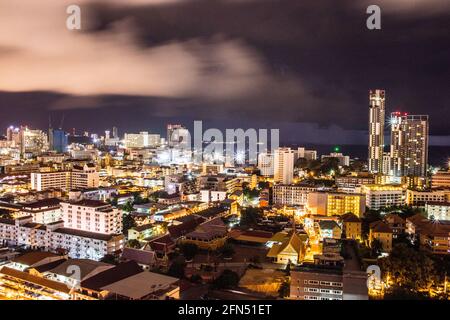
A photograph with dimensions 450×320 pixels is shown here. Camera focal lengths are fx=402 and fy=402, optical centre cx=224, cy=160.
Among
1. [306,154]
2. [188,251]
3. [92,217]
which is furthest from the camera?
[306,154]

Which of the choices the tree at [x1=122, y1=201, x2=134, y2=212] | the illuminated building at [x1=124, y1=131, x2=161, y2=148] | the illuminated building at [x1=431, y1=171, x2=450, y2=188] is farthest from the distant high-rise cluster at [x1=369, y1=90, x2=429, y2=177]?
the illuminated building at [x1=124, y1=131, x2=161, y2=148]

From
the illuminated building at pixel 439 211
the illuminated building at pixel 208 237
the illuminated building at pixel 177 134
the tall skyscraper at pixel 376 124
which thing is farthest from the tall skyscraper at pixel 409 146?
the illuminated building at pixel 177 134

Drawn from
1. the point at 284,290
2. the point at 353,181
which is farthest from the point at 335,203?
the point at 284,290

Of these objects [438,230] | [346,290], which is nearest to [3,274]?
[346,290]

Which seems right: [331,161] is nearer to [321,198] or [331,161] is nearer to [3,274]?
[321,198]

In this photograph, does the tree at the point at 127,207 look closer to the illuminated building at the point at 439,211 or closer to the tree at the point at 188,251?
the tree at the point at 188,251

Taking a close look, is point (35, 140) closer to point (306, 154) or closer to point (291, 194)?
point (306, 154)

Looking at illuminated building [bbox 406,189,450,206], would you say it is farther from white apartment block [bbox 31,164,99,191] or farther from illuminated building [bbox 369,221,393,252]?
white apartment block [bbox 31,164,99,191]

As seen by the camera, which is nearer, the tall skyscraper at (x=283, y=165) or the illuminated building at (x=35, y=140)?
the tall skyscraper at (x=283, y=165)
